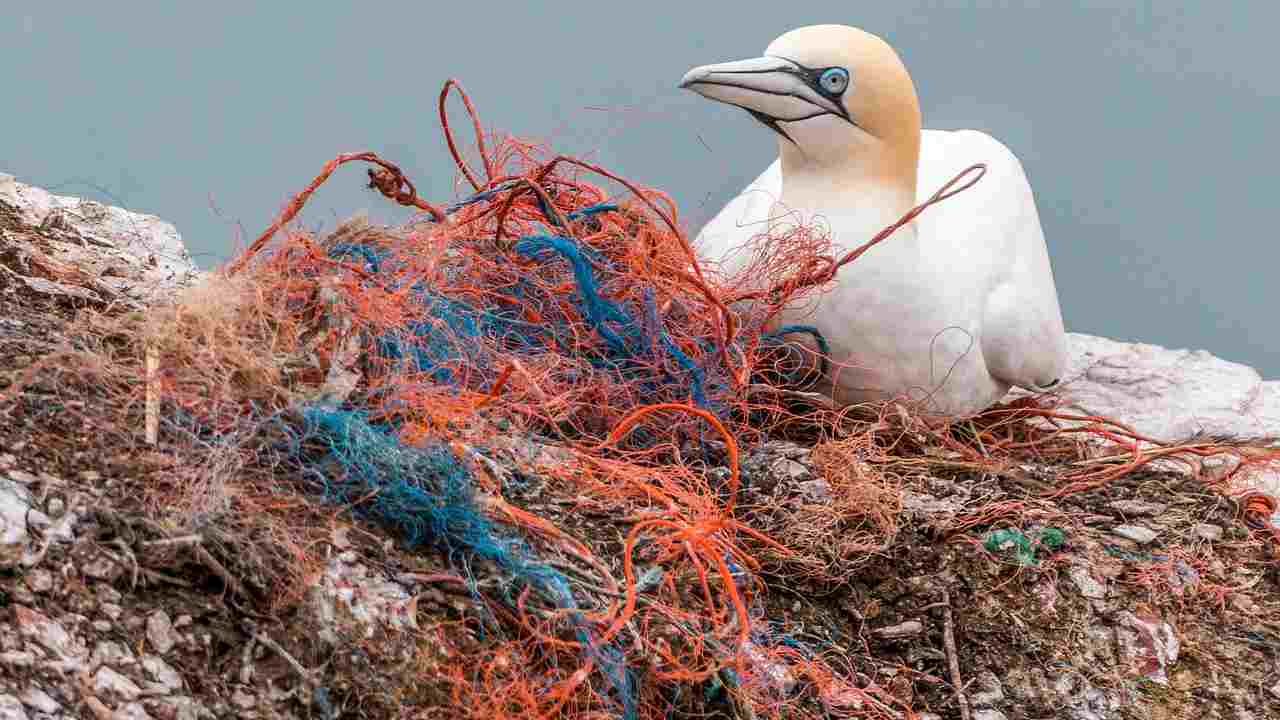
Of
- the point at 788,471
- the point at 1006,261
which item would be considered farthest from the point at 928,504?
the point at 1006,261

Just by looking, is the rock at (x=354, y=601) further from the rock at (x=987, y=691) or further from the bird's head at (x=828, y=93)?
the bird's head at (x=828, y=93)

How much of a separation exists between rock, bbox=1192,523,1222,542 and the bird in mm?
814

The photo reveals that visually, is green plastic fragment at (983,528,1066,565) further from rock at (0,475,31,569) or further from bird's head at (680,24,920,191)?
rock at (0,475,31,569)

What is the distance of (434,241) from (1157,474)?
7.64 ft

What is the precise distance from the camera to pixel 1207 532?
503 centimetres

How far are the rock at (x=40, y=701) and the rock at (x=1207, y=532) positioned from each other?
328 cm

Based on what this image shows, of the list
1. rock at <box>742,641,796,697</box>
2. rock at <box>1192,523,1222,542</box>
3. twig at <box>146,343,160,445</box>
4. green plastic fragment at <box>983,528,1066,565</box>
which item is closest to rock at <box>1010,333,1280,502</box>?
rock at <box>1192,523,1222,542</box>

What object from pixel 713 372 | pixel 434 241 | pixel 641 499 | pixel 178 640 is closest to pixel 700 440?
pixel 713 372

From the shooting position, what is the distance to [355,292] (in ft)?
13.7

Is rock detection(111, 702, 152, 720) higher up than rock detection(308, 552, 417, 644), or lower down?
lower down

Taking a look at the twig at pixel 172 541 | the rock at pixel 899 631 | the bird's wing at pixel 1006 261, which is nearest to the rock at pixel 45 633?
the twig at pixel 172 541

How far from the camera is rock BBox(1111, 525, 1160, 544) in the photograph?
4.89 metres

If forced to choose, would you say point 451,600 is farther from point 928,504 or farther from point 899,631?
point 928,504

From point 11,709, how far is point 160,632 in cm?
34
